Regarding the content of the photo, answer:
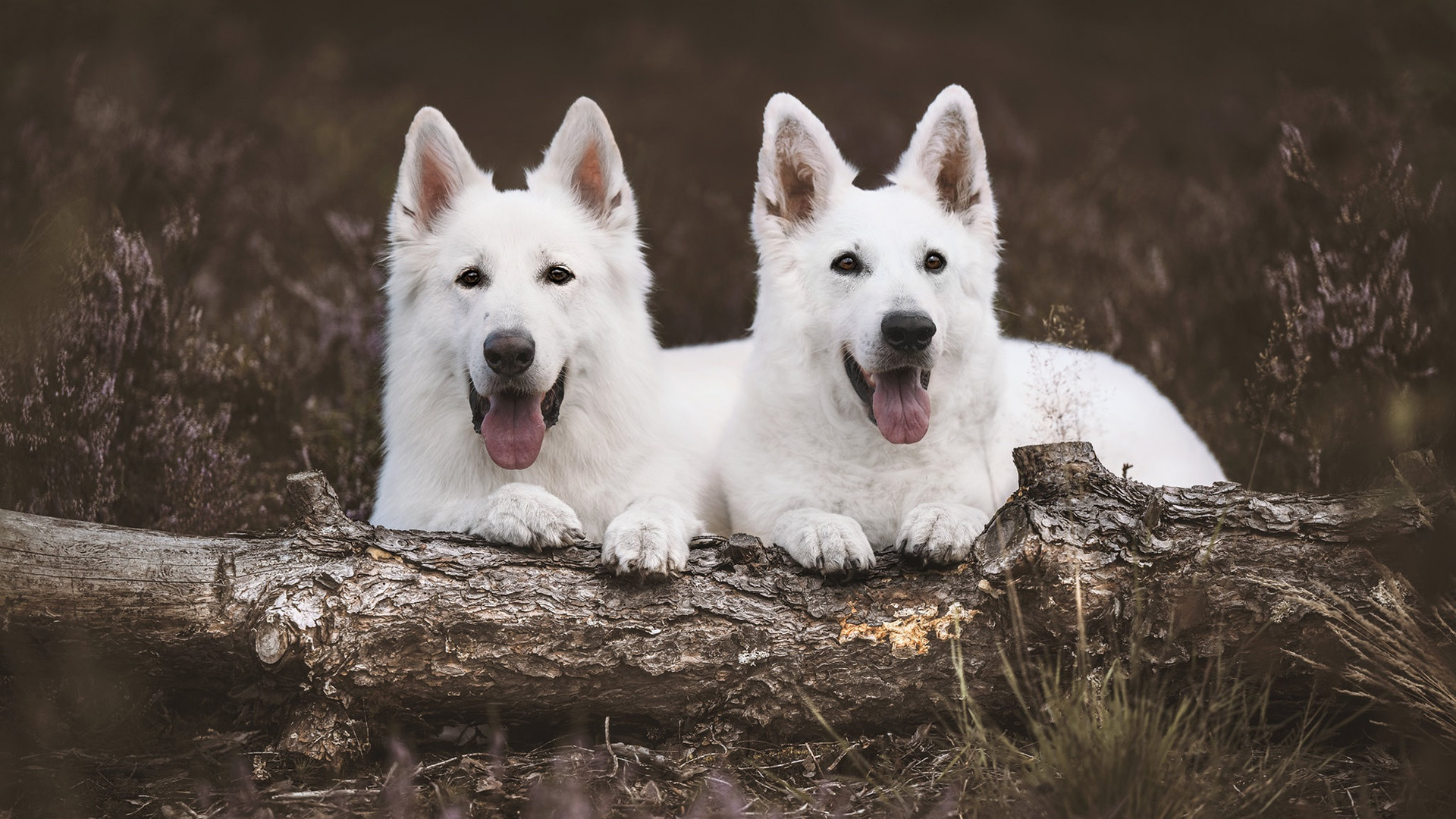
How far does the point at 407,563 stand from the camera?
2648mm

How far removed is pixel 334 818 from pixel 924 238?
2245 mm

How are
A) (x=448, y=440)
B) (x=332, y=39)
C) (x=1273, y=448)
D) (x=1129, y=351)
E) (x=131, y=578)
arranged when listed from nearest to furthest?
(x=131, y=578), (x=448, y=440), (x=1273, y=448), (x=1129, y=351), (x=332, y=39)

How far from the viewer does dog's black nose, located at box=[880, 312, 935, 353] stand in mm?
2928

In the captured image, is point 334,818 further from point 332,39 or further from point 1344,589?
point 332,39

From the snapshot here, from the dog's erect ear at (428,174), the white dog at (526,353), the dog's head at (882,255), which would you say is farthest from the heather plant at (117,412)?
the dog's head at (882,255)

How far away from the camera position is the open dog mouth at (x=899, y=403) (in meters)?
3.11

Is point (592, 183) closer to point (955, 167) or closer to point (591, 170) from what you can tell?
point (591, 170)

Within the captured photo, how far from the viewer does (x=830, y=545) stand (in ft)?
8.96

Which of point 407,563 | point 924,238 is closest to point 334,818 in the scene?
point 407,563

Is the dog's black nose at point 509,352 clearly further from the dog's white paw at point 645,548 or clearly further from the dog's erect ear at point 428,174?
the dog's erect ear at point 428,174

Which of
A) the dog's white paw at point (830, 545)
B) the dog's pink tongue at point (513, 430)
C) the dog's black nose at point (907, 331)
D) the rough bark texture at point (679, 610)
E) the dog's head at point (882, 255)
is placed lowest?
the rough bark texture at point (679, 610)

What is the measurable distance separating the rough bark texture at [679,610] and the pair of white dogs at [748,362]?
25 centimetres

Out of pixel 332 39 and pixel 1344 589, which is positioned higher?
pixel 332 39

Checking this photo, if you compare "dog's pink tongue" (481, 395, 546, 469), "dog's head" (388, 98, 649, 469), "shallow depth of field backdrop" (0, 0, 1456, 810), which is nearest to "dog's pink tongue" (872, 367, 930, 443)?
"shallow depth of field backdrop" (0, 0, 1456, 810)
